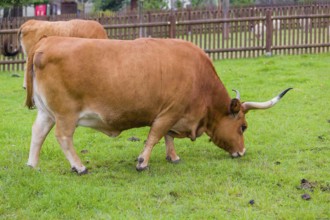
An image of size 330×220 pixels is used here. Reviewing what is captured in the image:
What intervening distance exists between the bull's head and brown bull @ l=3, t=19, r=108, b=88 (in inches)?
190

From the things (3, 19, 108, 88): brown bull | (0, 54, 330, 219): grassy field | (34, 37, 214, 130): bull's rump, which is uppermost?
(3, 19, 108, 88): brown bull

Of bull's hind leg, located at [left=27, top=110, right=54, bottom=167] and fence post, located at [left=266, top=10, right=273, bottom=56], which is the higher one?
fence post, located at [left=266, top=10, right=273, bottom=56]

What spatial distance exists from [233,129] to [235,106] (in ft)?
0.99

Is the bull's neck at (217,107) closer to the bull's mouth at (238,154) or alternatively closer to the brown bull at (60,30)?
the bull's mouth at (238,154)

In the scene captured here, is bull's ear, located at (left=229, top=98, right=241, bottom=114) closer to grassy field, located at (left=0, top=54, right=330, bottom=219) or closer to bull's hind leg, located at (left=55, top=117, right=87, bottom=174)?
grassy field, located at (left=0, top=54, right=330, bottom=219)

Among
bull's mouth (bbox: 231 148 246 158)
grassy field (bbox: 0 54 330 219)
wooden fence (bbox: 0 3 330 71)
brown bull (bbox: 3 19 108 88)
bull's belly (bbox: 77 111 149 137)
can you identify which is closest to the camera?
grassy field (bbox: 0 54 330 219)

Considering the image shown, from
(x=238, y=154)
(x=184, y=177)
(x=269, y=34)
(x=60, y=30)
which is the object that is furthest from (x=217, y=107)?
(x=269, y=34)

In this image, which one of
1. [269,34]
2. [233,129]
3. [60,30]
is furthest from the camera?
[269,34]

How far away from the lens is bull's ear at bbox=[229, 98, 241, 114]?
7.48m

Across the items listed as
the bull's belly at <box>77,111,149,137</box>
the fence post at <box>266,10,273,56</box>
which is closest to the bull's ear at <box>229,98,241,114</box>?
the bull's belly at <box>77,111,149,137</box>

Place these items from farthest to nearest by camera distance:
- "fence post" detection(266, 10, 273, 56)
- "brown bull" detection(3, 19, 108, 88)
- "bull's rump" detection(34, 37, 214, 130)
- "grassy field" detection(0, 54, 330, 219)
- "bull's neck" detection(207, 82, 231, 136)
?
"fence post" detection(266, 10, 273, 56), "brown bull" detection(3, 19, 108, 88), "bull's neck" detection(207, 82, 231, 136), "bull's rump" detection(34, 37, 214, 130), "grassy field" detection(0, 54, 330, 219)

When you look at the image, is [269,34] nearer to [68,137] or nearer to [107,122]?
[107,122]

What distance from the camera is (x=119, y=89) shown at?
266 inches

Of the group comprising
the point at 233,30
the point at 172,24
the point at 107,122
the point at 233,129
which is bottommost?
the point at 233,129
